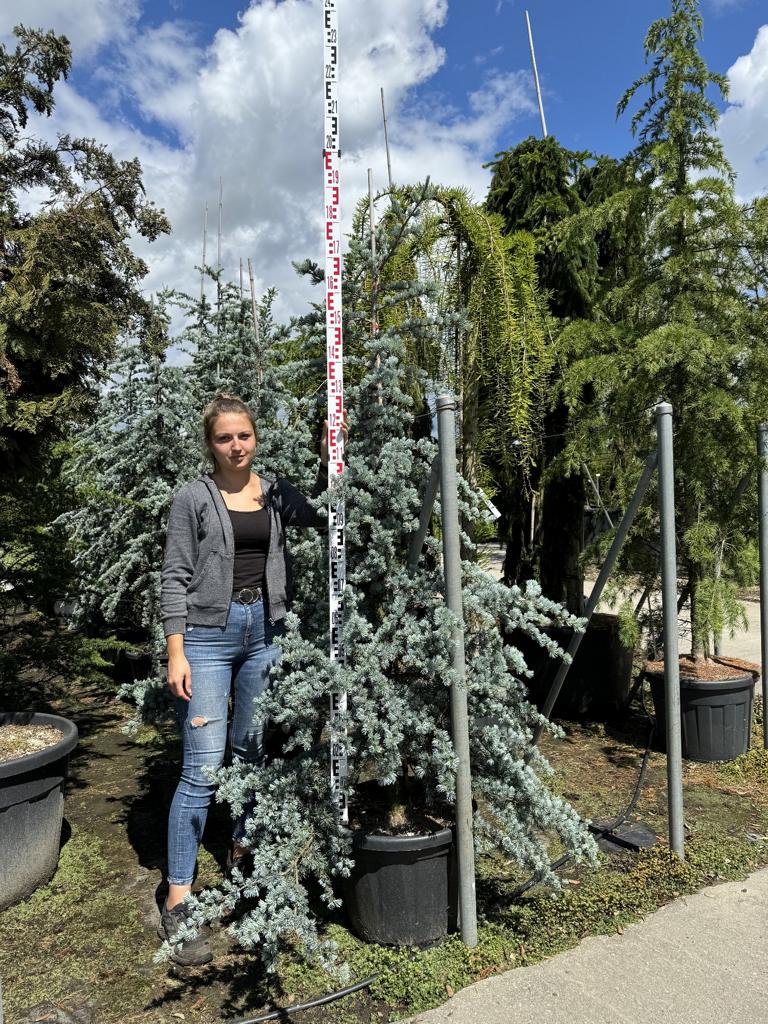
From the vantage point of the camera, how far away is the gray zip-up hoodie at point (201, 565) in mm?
2791

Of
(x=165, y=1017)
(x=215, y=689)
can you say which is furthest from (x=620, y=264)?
(x=165, y=1017)

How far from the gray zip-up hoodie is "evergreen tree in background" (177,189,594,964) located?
27 centimetres

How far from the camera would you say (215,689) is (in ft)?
9.36

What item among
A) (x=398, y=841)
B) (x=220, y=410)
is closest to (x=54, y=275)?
(x=220, y=410)

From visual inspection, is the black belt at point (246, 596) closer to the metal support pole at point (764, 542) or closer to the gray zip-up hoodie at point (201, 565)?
the gray zip-up hoodie at point (201, 565)

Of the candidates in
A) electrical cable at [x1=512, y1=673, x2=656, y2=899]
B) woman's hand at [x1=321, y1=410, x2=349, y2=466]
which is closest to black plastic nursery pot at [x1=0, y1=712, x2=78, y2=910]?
woman's hand at [x1=321, y1=410, x2=349, y2=466]

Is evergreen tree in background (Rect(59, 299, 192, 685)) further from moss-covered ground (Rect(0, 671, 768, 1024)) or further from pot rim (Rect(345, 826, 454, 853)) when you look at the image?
pot rim (Rect(345, 826, 454, 853))

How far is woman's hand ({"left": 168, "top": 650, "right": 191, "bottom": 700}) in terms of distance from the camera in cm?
273

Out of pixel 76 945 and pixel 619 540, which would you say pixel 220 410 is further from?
pixel 76 945

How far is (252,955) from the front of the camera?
275 centimetres

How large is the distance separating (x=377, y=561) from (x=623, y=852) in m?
1.90

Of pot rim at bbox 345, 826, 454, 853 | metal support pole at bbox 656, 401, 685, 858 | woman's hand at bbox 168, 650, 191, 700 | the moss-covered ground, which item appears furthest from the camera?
metal support pole at bbox 656, 401, 685, 858

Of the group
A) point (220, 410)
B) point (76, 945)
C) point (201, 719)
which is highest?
point (220, 410)

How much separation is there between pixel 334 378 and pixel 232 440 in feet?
1.55
